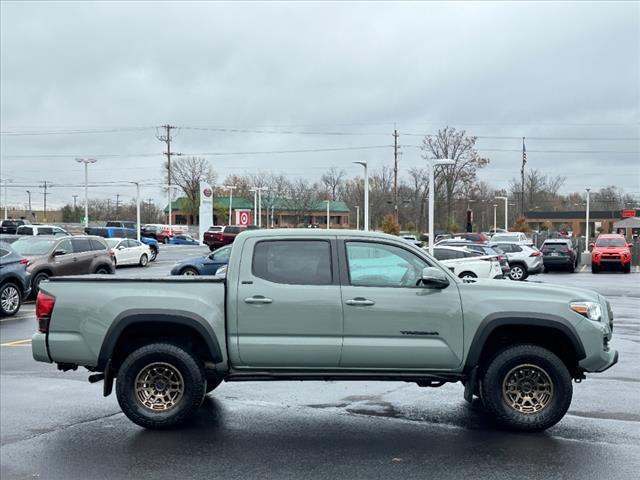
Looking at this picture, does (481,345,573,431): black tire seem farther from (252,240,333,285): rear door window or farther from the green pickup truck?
(252,240,333,285): rear door window

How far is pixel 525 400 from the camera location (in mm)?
6371

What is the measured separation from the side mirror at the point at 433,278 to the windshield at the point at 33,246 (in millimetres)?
15377

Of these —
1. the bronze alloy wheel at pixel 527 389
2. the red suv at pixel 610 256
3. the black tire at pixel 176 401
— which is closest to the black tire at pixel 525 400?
the bronze alloy wheel at pixel 527 389

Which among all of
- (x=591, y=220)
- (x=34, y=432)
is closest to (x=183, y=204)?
(x=591, y=220)

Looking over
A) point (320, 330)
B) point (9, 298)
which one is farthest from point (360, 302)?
point (9, 298)

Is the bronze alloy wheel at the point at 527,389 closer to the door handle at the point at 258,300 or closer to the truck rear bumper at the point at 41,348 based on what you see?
the door handle at the point at 258,300

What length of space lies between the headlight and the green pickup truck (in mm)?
12

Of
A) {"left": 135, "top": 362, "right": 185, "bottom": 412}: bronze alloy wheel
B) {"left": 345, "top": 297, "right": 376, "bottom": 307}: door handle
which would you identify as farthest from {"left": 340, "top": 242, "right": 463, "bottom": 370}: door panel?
{"left": 135, "top": 362, "right": 185, "bottom": 412}: bronze alloy wheel

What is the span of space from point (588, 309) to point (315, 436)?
2.83 meters

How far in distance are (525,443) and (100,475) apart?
3.64 metres

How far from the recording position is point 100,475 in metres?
5.33

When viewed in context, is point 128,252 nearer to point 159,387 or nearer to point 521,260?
point 521,260

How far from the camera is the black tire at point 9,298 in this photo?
14.8 meters

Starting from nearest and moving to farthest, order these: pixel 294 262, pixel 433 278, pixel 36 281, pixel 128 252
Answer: pixel 433 278 → pixel 294 262 → pixel 36 281 → pixel 128 252
